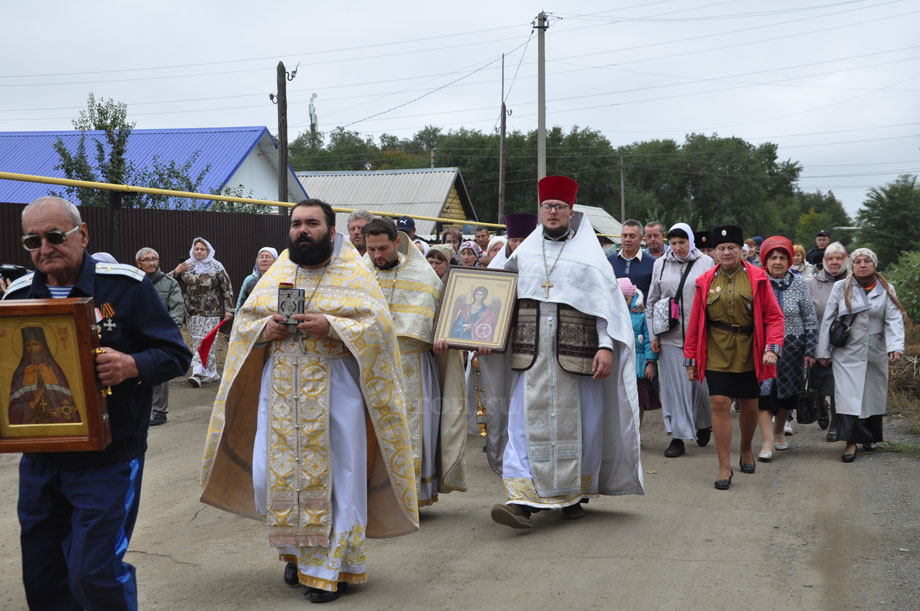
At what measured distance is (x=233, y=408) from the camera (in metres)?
5.46

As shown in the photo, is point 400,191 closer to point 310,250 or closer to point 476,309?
point 476,309

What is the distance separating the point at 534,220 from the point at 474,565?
3755 millimetres

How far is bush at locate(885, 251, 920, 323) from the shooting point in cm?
1727

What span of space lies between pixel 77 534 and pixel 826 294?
8.75 meters

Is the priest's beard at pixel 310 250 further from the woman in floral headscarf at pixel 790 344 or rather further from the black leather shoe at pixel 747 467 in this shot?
the woman in floral headscarf at pixel 790 344

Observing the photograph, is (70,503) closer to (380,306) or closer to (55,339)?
(55,339)

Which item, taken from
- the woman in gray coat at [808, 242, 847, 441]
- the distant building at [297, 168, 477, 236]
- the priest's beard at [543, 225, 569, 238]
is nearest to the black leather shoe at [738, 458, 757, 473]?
the woman in gray coat at [808, 242, 847, 441]

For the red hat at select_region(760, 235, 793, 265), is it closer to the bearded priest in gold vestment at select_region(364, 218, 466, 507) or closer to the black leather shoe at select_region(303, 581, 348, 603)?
the bearded priest in gold vestment at select_region(364, 218, 466, 507)

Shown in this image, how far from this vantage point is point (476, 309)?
679cm

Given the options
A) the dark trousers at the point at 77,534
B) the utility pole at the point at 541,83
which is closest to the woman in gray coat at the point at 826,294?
the dark trousers at the point at 77,534

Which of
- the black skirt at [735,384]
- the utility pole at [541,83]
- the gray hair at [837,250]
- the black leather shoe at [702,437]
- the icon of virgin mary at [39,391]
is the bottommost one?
the black leather shoe at [702,437]

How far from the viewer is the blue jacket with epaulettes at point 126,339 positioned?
12.7 feet

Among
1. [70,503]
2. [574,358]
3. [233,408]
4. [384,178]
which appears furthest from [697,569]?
[384,178]

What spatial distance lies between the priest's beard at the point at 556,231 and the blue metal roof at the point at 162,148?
24330mm
